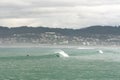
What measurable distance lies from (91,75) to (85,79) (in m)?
8.80

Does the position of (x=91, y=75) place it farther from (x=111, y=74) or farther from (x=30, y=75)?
(x=30, y=75)

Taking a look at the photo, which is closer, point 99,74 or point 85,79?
point 85,79

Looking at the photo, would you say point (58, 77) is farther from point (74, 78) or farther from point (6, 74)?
point (6, 74)

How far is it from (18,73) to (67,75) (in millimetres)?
11904

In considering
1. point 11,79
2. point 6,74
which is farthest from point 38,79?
point 6,74

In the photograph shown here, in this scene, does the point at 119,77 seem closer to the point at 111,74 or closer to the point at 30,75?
the point at 111,74

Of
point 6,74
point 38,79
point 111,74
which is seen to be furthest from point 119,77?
point 6,74

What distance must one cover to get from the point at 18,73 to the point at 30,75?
652cm

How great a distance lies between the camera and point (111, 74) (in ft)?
365

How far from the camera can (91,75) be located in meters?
110

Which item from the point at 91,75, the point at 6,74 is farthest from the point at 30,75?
the point at 91,75

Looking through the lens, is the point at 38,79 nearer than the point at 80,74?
Yes

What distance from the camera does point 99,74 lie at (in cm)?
11194

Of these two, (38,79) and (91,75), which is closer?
(38,79)
